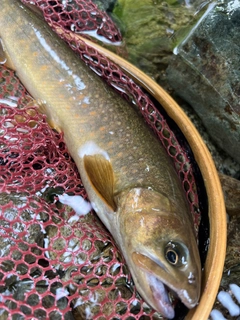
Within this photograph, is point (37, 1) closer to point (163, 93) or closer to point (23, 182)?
point (163, 93)

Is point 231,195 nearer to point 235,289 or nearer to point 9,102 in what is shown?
point 235,289

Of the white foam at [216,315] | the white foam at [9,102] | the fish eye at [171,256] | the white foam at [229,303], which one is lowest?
the white foam at [216,315]

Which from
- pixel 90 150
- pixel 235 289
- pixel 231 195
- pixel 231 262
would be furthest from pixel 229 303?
pixel 90 150

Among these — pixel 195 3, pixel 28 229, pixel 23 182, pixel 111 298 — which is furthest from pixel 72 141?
pixel 195 3

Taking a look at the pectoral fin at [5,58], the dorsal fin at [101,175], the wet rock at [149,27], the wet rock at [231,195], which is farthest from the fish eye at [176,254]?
the wet rock at [149,27]

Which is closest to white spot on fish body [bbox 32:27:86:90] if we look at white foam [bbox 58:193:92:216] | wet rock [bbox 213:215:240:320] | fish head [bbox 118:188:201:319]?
white foam [bbox 58:193:92:216]

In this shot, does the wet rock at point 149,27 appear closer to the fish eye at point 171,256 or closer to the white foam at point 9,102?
the white foam at point 9,102
